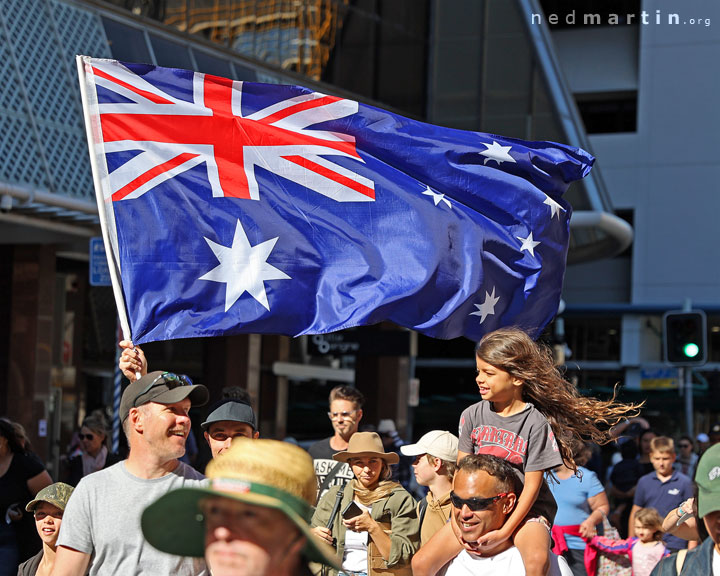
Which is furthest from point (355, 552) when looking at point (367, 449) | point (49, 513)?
point (49, 513)

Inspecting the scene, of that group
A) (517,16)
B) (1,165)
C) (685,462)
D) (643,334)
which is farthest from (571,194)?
(643,334)

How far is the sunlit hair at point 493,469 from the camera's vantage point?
4.88 meters

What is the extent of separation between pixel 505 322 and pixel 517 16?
17.2 m

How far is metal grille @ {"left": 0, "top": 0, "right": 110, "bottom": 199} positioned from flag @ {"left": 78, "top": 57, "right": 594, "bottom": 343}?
7.22 m

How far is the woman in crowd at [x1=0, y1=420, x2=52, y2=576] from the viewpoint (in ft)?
24.9

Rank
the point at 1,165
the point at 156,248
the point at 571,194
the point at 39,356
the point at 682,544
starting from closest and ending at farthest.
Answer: the point at 156,248
the point at 682,544
the point at 1,165
the point at 39,356
the point at 571,194

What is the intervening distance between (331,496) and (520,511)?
212cm

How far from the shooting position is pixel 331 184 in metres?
7.45

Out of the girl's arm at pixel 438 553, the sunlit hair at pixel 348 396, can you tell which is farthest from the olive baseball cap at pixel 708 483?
the sunlit hair at pixel 348 396

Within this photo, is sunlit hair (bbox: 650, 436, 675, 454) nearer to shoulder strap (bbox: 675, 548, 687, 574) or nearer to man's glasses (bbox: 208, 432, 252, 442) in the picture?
man's glasses (bbox: 208, 432, 252, 442)

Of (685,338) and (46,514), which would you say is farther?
(685,338)

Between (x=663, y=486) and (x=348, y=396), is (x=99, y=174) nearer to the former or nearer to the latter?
(x=348, y=396)

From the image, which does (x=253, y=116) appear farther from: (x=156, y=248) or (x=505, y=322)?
(x=505, y=322)

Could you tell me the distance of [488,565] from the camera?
492 cm
